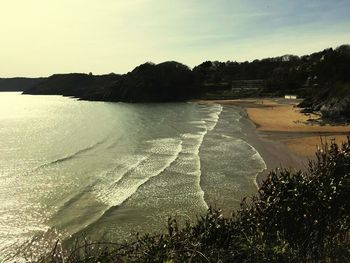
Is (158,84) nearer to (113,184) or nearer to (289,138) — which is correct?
(289,138)

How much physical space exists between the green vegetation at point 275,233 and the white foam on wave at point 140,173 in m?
12.7


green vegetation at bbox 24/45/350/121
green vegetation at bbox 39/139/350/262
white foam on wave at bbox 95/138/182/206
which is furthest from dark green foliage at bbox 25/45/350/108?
green vegetation at bbox 39/139/350/262

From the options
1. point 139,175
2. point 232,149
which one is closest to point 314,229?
point 139,175

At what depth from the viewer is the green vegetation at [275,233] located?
21.5 ft

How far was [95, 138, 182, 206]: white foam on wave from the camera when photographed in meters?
22.0

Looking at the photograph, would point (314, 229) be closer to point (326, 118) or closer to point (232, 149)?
point (232, 149)

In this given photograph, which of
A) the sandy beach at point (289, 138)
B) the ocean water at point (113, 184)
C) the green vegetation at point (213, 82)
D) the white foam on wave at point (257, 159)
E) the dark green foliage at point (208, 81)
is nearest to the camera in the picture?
the ocean water at point (113, 184)

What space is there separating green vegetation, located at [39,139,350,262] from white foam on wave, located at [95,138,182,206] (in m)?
12.7

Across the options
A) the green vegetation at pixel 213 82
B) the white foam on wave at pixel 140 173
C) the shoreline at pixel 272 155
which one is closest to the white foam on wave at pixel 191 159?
the white foam on wave at pixel 140 173

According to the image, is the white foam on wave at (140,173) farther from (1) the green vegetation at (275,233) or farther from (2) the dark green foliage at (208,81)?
(2) the dark green foliage at (208,81)

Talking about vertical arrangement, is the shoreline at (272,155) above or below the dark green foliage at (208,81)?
below

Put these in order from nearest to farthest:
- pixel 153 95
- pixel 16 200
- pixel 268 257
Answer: pixel 268 257, pixel 16 200, pixel 153 95

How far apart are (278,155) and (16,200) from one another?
18.8 m

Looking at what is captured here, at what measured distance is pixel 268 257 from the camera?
250 inches
